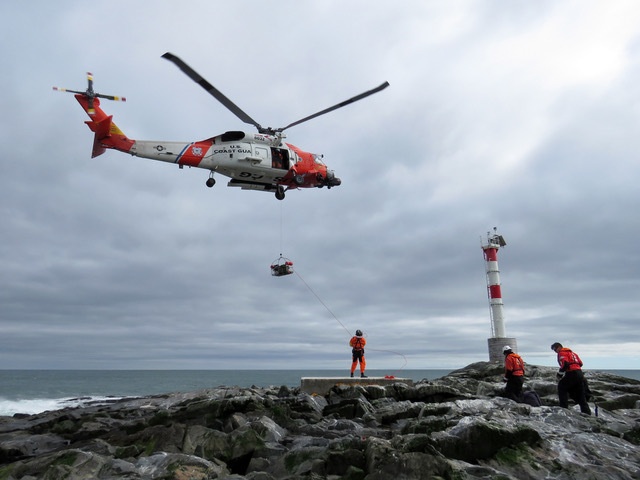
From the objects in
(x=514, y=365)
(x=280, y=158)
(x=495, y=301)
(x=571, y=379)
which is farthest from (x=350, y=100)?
(x=495, y=301)

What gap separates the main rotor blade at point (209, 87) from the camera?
14271mm

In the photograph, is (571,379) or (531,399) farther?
(531,399)

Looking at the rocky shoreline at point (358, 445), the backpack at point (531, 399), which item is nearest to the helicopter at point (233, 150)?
the rocky shoreline at point (358, 445)

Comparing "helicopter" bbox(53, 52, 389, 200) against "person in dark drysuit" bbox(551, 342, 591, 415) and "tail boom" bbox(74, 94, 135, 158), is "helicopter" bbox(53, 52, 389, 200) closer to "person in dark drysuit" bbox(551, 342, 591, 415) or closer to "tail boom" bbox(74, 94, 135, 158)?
"tail boom" bbox(74, 94, 135, 158)

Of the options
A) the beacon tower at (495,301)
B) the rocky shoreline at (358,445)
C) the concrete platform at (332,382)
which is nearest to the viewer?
the rocky shoreline at (358,445)

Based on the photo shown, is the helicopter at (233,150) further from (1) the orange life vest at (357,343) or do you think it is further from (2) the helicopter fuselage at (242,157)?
(1) the orange life vest at (357,343)

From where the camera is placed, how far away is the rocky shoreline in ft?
28.9

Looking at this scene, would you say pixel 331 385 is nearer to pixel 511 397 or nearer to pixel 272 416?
pixel 272 416

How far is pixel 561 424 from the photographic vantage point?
11.9 metres

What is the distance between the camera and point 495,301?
1531 inches

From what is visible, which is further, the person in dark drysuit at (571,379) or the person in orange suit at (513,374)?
the person in orange suit at (513,374)

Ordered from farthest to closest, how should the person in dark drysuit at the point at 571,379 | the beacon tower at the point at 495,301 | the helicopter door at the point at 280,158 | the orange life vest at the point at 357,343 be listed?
the beacon tower at the point at 495,301, the orange life vest at the point at 357,343, the helicopter door at the point at 280,158, the person in dark drysuit at the point at 571,379

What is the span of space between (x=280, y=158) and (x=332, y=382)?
338 inches

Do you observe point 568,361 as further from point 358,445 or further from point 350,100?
point 350,100
